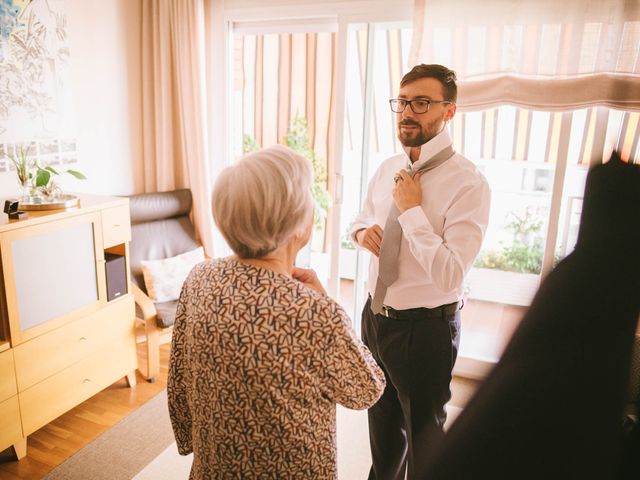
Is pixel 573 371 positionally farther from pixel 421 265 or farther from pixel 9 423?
Result: pixel 9 423

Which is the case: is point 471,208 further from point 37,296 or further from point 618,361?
point 37,296

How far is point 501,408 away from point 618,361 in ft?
0.34

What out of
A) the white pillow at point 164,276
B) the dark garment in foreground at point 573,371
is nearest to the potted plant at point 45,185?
the white pillow at point 164,276

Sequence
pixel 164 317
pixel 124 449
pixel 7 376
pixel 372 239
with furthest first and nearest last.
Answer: pixel 164 317 → pixel 124 449 → pixel 7 376 → pixel 372 239

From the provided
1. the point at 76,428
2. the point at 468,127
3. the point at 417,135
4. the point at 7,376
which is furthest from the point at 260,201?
the point at 468,127

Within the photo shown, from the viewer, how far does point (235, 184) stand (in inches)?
39.8

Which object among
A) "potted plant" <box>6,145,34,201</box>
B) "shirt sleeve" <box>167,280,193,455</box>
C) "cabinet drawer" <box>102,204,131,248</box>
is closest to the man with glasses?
"shirt sleeve" <box>167,280,193,455</box>

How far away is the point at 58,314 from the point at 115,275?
0.40m

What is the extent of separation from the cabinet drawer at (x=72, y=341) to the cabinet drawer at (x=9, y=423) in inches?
3.1

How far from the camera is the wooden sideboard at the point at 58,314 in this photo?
2137 millimetres

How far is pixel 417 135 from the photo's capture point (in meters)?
1.73

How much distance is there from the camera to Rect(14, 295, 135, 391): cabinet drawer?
223cm

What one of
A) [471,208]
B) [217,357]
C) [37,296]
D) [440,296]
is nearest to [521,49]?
[471,208]

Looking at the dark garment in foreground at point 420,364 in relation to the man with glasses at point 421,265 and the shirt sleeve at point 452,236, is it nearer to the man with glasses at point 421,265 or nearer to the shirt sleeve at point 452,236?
the man with glasses at point 421,265
